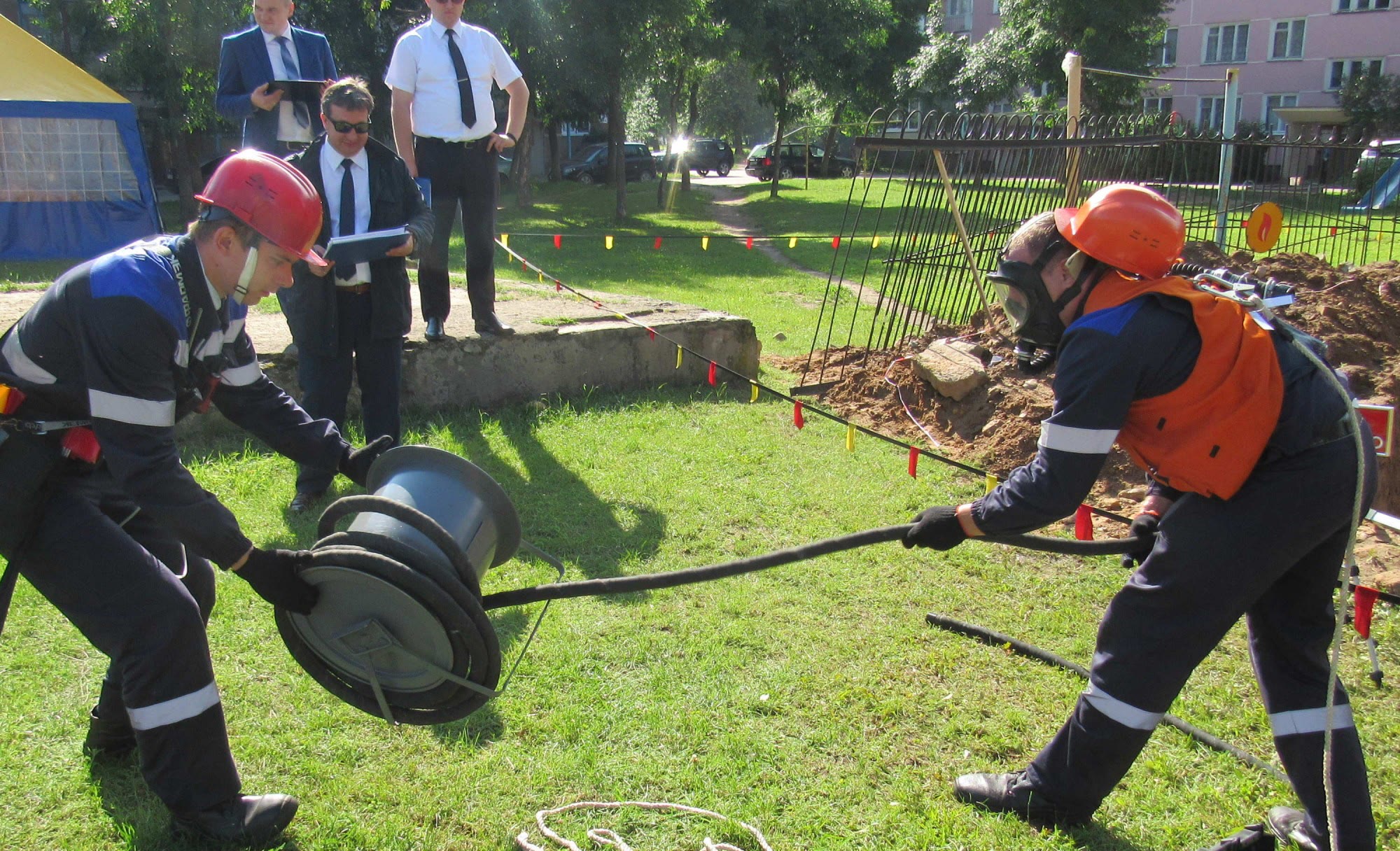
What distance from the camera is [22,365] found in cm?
268

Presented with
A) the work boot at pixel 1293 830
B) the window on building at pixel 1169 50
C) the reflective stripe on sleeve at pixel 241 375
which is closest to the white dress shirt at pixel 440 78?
the reflective stripe on sleeve at pixel 241 375

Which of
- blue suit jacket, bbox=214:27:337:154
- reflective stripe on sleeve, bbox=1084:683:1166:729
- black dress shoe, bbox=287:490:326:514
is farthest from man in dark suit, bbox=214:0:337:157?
reflective stripe on sleeve, bbox=1084:683:1166:729

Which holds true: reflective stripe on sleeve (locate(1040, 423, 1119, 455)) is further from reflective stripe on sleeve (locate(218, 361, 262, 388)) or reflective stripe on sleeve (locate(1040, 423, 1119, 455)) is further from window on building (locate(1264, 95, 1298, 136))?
window on building (locate(1264, 95, 1298, 136))

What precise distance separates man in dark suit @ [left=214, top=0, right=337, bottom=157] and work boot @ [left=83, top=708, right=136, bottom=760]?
12.1ft

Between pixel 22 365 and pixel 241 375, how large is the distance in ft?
2.04

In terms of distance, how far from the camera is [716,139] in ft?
148

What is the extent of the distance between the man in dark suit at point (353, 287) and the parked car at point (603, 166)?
3342 cm

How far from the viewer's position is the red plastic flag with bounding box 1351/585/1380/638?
3.51m

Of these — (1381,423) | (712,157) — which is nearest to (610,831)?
(1381,423)

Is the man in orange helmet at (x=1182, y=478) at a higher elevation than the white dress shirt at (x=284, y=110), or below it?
below

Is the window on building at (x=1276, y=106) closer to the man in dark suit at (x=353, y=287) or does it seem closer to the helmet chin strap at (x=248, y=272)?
the man in dark suit at (x=353, y=287)

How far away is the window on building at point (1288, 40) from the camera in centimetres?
4016

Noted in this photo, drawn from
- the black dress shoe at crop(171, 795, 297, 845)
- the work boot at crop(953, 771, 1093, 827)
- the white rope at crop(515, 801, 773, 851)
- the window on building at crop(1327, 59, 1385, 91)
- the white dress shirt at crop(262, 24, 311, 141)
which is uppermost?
the window on building at crop(1327, 59, 1385, 91)

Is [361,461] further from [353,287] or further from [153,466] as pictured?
[353,287]
